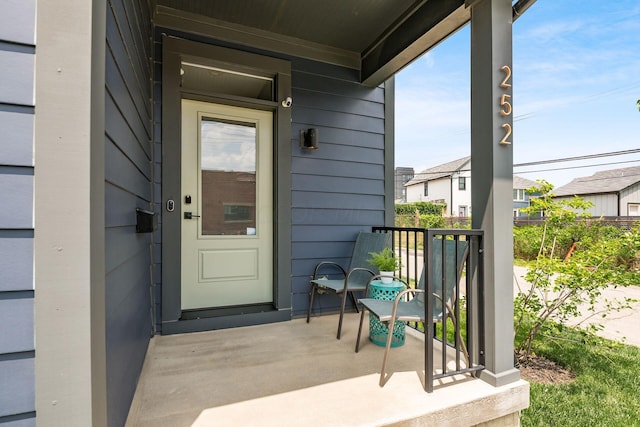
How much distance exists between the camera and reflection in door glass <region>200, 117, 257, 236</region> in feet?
9.40

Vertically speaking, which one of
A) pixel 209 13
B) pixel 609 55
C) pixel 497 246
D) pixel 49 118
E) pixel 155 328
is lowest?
pixel 155 328

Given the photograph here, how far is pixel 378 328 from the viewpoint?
7.93 ft

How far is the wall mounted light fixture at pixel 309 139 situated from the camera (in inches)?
120

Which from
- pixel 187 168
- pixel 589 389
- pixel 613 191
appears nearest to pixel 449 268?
pixel 589 389

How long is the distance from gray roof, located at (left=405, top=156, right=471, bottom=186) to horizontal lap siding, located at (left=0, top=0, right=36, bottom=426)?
22.7 meters

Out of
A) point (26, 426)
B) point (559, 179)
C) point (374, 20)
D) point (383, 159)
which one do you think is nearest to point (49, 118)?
point (26, 426)

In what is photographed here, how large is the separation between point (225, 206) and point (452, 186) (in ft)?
70.7

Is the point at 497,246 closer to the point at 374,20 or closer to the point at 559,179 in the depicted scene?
the point at 374,20

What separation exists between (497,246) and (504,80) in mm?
999

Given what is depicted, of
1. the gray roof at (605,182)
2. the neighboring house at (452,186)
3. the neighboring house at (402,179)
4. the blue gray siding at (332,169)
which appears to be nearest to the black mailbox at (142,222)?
the blue gray siding at (332,169)

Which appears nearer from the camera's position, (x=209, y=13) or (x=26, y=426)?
(x=26, y=426)

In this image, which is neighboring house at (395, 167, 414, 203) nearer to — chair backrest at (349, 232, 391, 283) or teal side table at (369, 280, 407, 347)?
chair backrest at (349, 232, 391, 283)

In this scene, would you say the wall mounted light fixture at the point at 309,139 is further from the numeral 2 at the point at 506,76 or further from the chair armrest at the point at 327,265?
the numeral 2 at the point at 506,76

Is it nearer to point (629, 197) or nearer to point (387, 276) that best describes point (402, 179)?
point (629, 197)
